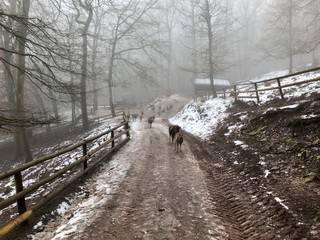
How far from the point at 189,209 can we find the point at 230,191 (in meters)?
1.68

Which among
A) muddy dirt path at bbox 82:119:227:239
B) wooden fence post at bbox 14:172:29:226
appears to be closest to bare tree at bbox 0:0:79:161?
wooden fence post at bbox 14:172:29:226

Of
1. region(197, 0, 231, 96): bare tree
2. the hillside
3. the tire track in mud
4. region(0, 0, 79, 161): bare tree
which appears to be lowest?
the tire track in mud

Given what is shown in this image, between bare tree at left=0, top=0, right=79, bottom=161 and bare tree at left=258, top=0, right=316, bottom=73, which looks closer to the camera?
bare tree at left=0, top=0, right=79, bottom=161

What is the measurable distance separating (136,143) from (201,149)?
128 inches

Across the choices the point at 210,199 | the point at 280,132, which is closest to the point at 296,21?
the point at 280,132

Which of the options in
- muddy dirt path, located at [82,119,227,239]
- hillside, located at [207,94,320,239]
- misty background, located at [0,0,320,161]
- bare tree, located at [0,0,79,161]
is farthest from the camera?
misty background, located at [0,0,320,161]

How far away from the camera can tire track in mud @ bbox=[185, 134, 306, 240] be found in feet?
16.3

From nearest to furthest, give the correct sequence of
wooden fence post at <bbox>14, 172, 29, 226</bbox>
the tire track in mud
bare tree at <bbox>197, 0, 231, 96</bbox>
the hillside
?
1. the tire track in mud
2. wooden fence post at <bbox>14, 172, 29, 226</bbox>
3. the hillside
4. bare tree at <bbox>197, 0, 231, 96</bbox>

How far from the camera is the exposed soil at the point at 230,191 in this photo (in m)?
5.09

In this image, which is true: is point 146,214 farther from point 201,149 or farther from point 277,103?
point 277,103

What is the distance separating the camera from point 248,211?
596 cm

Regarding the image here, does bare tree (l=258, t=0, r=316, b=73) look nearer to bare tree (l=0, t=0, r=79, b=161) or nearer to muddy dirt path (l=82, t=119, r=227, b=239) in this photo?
muddy dirt path (l=82, t=119, r=227, b=239)

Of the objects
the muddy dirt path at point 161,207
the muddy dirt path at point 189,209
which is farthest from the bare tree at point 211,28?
the muddy dirt path at point 189,209

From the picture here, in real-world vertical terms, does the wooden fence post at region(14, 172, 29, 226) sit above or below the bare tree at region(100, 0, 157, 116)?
below
